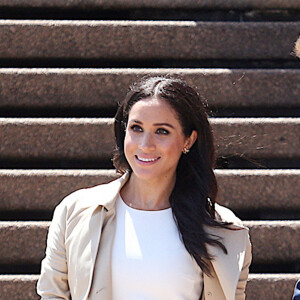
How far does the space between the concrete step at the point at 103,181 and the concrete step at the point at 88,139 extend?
0.50 ft

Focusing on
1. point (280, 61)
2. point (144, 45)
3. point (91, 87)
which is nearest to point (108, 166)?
point (91, 87)

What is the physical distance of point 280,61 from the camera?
4.34m

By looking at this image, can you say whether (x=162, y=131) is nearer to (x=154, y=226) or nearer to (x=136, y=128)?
(x=136, y=128)

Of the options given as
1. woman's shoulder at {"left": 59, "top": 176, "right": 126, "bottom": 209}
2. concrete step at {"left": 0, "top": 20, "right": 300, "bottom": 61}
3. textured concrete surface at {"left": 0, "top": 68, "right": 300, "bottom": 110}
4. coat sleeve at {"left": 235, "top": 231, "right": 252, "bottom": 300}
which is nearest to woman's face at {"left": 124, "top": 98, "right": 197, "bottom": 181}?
woman's shoulder at {"left": 59, "top": 176, "right": 126, "bottom": 209}

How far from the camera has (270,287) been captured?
3555 millimetres

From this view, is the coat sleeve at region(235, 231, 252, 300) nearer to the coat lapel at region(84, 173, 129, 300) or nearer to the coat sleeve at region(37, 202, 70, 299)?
the coat lapel at region(84, 173, 129, 300)

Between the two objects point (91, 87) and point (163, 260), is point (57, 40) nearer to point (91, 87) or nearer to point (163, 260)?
point (91, 87)

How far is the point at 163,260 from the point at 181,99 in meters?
0.61

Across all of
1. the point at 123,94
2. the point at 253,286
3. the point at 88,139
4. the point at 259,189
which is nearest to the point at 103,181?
the point at 88,139

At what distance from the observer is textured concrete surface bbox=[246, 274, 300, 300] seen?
3555 millimetres

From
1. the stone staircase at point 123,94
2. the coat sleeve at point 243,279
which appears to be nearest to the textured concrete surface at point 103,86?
the stone staircase at point 123,94

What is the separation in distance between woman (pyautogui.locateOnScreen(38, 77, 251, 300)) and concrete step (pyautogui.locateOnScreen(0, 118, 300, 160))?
1089 mm

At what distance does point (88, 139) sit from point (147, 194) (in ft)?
4.02

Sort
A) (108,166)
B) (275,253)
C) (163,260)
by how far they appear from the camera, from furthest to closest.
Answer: (108,166)
(275,253)
(163,260)
